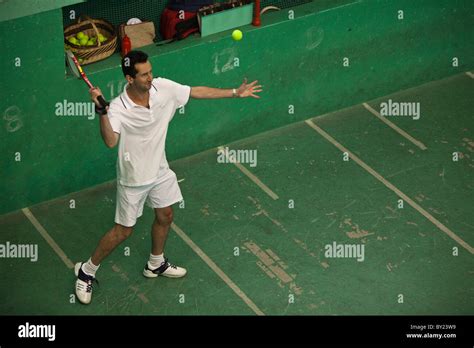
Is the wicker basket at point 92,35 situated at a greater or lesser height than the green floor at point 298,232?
greater

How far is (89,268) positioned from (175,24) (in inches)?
127

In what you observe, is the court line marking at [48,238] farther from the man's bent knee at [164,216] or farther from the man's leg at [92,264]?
the man's bent knee at [164,216]

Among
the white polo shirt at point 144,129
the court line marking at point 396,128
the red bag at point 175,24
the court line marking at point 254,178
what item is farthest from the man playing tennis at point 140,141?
the court line marking at point 396,128

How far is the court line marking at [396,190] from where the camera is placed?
11531mm

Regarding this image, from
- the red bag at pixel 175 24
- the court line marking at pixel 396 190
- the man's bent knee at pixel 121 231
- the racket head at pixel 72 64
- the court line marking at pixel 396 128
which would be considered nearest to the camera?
the man's bent knee at pixel 121 231

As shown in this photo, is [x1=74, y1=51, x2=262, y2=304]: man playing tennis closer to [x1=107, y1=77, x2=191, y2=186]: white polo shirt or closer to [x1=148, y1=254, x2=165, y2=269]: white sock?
[x1=107, y1=77, x2=191, y2=186]: white polo shirt

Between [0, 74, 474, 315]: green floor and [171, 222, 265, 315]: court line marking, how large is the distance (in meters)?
0.04

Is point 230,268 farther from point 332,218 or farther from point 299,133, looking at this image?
point 299,133

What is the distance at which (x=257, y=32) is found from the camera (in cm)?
1241

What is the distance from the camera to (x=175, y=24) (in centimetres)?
1220

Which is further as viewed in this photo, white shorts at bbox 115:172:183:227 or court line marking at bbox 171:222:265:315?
court line marking at bbox 171:222:265:315

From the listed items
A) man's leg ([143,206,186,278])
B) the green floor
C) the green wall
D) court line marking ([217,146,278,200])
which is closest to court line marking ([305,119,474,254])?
the green floor

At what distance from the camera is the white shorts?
996cm

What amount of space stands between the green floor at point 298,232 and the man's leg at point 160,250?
5.2 inches
